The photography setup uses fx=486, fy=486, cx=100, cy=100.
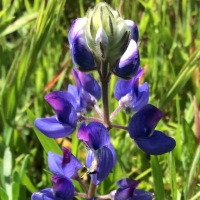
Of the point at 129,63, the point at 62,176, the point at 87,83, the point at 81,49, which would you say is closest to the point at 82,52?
the point at 81,49

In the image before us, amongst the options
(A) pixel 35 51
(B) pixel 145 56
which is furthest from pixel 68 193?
(B) pixel 145 56

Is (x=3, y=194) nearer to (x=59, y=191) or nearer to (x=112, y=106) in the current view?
(x=59, y=191)

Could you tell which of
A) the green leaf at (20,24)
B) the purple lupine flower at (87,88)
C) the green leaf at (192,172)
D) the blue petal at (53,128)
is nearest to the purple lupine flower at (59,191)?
the blue petal at (53,128)

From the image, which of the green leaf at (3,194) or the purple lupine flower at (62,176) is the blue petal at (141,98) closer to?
the purple lupine flower at (62,176)

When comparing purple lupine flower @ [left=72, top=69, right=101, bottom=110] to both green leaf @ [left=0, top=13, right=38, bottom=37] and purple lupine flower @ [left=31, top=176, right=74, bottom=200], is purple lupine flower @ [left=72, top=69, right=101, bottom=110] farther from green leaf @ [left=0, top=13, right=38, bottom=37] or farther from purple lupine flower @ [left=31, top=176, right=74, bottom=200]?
green leaf @ [left=0, top=13, right=38, bottom=37]

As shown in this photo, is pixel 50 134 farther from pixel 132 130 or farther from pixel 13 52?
pixel 13 52

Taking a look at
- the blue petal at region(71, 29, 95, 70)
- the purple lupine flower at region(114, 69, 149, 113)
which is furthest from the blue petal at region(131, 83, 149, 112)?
the blue petal at region(71, 29, 95, 70)

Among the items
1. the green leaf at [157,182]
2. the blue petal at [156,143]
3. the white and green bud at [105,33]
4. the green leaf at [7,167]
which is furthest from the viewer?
the green leaf at [7,167]
